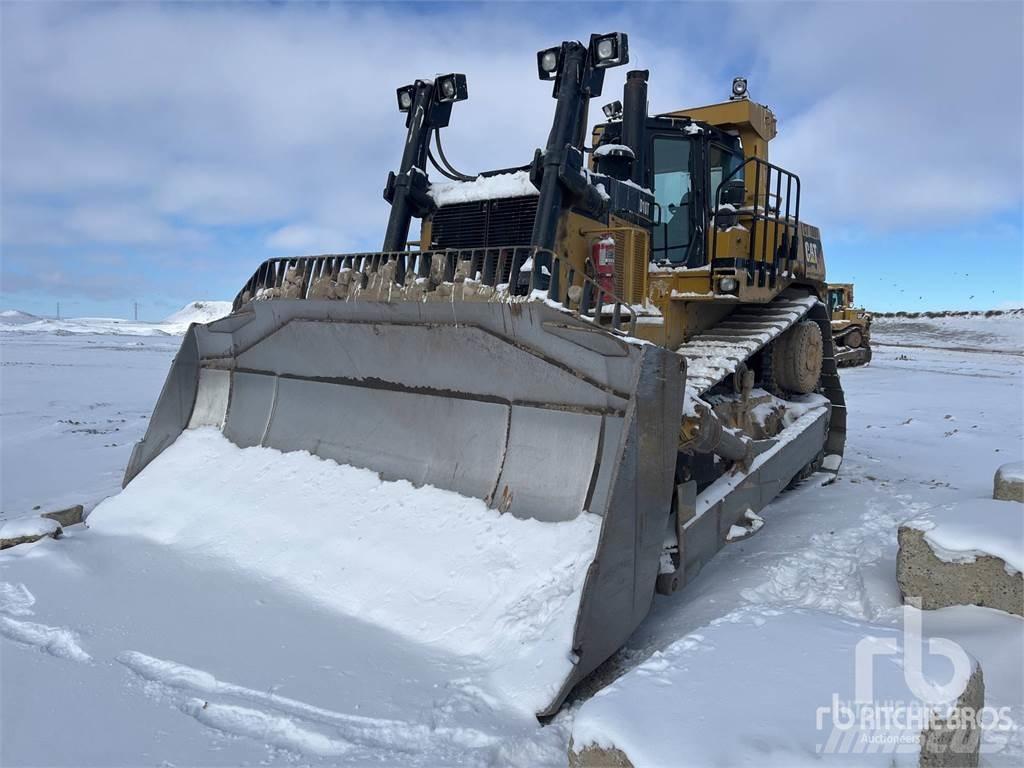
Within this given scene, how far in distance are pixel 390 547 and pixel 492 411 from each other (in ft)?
2.96

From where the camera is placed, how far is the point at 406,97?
20.5 feet

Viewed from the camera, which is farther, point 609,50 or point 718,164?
point 718,164

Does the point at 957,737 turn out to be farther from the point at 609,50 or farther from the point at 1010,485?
the point at 609,50

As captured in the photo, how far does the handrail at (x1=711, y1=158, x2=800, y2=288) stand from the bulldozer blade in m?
2.63

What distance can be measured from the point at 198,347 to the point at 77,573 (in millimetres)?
2338

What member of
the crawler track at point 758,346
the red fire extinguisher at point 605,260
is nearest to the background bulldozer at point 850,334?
the crawler track at point 758,346

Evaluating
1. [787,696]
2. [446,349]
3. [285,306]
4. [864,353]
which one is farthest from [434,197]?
[864,353]

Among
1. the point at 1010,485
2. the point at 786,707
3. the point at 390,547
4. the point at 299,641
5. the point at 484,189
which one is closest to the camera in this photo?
the point at 786,707

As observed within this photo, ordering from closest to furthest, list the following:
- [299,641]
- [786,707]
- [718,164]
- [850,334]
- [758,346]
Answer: [786,707] < [299,641] < [758,346] < [718,164] < [850,334]

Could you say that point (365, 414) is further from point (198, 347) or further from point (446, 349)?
point (198, 347)

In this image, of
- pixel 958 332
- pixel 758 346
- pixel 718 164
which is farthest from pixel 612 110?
pixel 958 332

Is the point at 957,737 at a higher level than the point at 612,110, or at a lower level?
lower

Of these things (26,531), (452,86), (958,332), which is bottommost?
(26,531)

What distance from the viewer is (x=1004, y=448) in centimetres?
827
